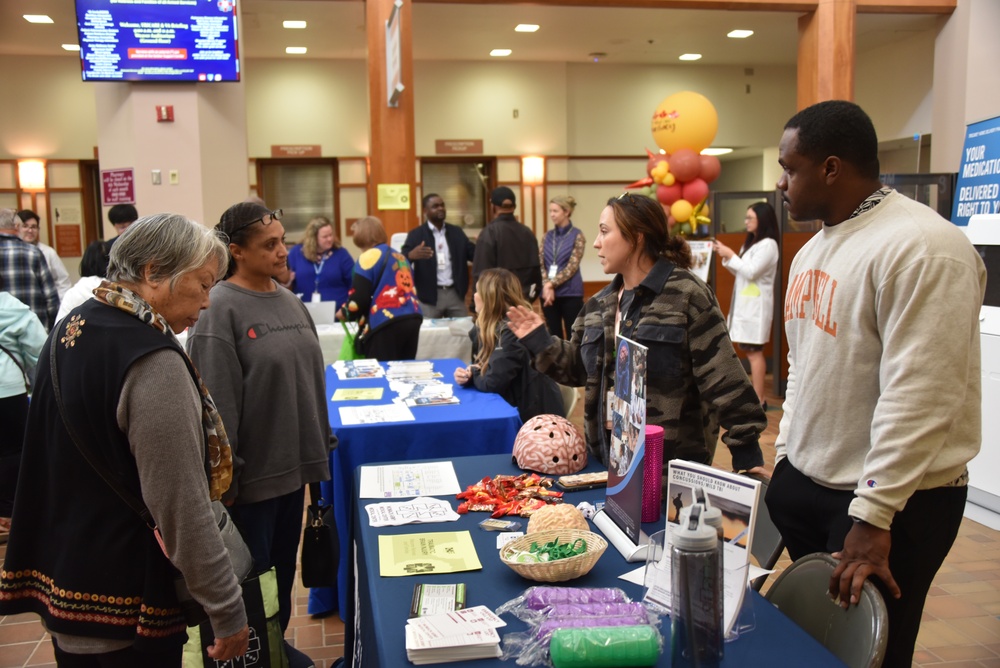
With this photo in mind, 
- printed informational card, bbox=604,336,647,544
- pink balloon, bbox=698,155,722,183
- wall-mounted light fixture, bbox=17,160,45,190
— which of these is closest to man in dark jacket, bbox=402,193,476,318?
pink balloon, bbox=698,155,722,183

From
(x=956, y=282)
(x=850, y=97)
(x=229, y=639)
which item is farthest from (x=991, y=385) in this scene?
(x=850, y=97)

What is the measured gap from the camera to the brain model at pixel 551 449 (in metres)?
2.43

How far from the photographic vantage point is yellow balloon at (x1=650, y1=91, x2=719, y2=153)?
28.4 feet

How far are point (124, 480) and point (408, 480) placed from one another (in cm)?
98

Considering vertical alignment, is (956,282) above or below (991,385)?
above

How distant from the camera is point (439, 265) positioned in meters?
7.71

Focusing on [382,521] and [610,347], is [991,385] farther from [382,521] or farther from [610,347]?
[382,521]

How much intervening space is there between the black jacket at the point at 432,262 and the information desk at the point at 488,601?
5452mm

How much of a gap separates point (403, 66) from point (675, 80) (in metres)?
6.90

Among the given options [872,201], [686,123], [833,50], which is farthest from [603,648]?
[833,50]

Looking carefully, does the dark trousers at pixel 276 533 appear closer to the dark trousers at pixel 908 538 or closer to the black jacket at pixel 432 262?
the dark trousers at pixel 908 538

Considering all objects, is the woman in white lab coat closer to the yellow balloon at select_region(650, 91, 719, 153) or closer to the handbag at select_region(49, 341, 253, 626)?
the yellow balloon at select_region(650, 91, 719, 153)

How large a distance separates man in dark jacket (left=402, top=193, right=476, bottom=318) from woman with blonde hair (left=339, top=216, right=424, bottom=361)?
2.20m

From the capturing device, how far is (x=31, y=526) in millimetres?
1645
